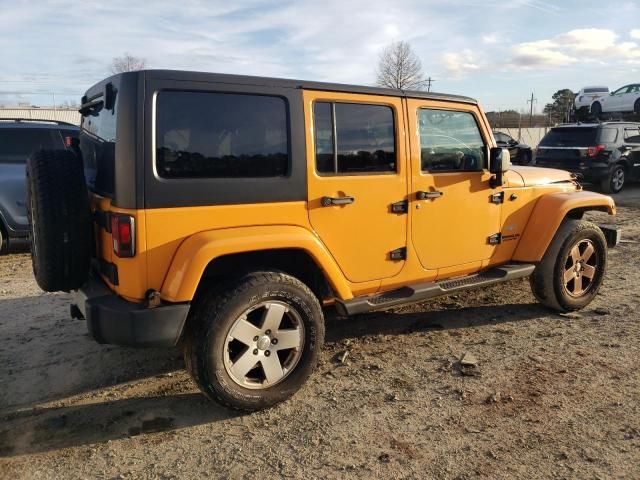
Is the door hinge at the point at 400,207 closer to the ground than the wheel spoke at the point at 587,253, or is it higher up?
higher up

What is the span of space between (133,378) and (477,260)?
9.32ft

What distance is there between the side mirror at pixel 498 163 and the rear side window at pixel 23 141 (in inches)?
223

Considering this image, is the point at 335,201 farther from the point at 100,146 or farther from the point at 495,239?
the point at 495,239

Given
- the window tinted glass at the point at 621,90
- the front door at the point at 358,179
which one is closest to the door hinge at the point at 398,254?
the front door at the point at 358,179

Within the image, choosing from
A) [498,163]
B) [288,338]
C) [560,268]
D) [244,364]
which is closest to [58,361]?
[244,364]

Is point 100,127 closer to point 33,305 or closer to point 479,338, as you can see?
point 33,305

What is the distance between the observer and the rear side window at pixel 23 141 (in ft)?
22.0

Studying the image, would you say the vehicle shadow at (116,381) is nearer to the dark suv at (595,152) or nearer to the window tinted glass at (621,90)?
the dark suv at (595,152)

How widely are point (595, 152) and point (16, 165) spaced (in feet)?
39.2

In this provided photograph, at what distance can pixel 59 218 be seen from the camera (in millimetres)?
2934

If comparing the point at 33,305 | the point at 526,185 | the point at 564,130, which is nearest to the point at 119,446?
the point at 33,305

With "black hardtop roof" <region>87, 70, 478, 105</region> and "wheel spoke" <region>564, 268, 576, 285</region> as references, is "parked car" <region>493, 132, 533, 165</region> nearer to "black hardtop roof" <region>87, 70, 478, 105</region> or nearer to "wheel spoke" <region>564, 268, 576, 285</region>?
"wheel spoke" <region>564, 268, 576, 285</region>

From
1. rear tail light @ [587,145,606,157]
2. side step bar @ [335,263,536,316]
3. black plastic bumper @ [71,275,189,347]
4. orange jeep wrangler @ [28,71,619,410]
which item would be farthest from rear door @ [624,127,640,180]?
black plastic bumper @ [71,275,189,347]

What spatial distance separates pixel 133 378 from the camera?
3.60m
